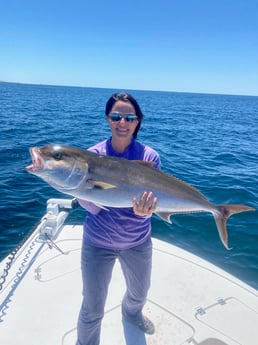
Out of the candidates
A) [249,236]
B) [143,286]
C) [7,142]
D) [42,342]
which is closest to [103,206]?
[143,286]

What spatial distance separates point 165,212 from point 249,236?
5.02m

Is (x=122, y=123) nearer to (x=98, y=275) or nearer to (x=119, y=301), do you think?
(x=98, y=275)

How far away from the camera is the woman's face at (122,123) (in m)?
3.26

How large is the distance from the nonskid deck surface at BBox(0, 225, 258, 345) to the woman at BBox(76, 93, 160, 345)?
0.79 m

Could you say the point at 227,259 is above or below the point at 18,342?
below

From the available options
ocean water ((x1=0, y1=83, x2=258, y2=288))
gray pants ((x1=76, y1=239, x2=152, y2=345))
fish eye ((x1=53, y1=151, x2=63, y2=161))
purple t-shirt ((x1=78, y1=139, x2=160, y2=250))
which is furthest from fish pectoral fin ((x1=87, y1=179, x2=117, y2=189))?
ocean water ((x1=0, y1=83, x2=258, y2=288))

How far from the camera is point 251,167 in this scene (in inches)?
551

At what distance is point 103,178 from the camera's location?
3195 mm

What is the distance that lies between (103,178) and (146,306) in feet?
7.59

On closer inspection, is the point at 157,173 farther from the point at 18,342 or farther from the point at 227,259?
the point at 227,259

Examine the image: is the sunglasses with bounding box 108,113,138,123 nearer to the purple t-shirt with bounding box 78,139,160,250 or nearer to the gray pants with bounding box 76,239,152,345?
the purple t-shirt with bounding box 78,139,160,250

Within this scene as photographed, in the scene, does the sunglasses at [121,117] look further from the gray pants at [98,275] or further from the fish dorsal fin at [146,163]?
the gray pants at [98,275]

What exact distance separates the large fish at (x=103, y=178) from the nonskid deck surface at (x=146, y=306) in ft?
5.66

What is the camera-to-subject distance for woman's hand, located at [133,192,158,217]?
122 inches
